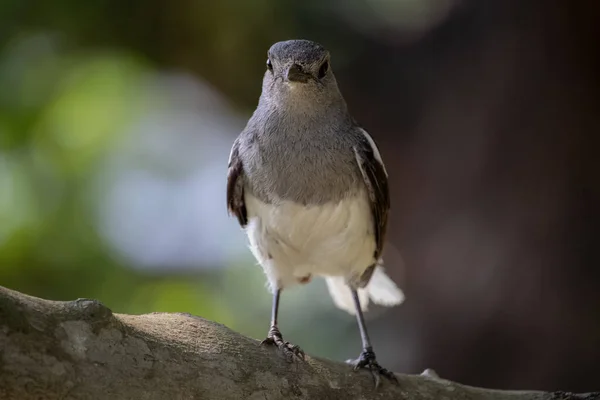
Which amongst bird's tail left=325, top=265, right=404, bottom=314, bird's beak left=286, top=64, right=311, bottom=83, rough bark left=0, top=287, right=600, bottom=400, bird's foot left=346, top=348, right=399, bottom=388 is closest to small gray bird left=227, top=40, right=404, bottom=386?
bird's beak left=286, top=64, right=311, bottom=83

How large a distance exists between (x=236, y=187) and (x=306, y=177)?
0.44 m

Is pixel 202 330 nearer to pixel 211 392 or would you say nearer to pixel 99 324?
pixel 211 392

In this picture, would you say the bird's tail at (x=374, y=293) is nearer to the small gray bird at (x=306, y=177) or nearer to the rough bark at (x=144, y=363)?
the small gray bird at (x=306, y=177)

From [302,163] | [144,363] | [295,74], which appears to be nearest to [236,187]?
[302,163]

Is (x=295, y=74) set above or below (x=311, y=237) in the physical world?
above

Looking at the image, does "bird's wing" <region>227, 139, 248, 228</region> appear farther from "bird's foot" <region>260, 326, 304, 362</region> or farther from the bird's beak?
"bird's foot" <region>260, 326, 304, 362</region>

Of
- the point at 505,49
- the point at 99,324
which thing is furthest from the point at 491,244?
the point at 99,324

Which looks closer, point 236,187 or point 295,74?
point 295,74

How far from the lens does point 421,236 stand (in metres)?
5.30

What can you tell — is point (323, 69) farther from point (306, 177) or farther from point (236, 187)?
point (236, 187)

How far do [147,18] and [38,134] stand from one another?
119cm

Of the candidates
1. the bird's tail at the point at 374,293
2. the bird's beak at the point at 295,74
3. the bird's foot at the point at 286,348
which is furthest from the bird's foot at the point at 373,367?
the bird's beak at the point at 295,74

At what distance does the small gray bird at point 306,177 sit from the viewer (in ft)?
11.4

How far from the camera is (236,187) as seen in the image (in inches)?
147
